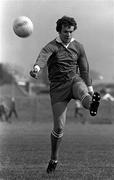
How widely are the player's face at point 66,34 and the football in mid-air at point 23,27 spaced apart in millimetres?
953

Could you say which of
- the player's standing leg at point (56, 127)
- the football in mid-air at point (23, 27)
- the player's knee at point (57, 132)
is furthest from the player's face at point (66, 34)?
the player's knee at point (57, 132)

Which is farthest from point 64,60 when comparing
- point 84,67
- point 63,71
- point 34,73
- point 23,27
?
point 23,27

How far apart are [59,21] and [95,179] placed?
2.10 metres

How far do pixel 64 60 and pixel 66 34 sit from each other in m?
0.34

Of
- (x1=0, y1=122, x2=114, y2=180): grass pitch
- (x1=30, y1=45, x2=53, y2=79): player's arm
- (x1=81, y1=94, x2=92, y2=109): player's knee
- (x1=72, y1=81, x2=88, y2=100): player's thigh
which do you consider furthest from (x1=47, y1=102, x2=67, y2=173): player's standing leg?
(x1=30, y1=45, x2=53, y2=79): player's arm

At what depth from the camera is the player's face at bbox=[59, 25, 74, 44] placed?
6.23m

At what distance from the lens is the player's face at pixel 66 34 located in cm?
623

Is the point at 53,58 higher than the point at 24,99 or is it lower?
higher

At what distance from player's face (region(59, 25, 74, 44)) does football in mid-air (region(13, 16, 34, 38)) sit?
953 millimetres

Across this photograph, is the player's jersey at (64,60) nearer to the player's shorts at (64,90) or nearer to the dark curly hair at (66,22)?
the player's shorts at (64,90)

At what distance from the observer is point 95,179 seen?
5.59 metres

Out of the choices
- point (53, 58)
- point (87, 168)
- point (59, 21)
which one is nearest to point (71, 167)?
point (87, 168)

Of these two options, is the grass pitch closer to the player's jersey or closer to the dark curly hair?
the player's jersey

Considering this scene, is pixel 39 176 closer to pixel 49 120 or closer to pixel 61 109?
pixel 61 109
